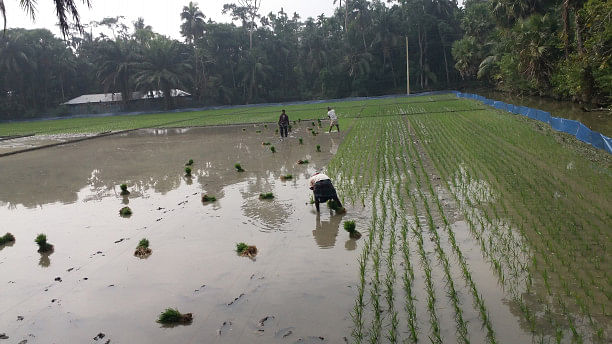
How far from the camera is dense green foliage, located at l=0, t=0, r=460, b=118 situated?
188ft

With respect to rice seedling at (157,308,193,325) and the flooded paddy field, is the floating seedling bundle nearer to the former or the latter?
the flooded paddy field

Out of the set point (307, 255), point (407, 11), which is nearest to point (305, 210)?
point (307, 255)

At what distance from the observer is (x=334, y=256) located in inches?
234

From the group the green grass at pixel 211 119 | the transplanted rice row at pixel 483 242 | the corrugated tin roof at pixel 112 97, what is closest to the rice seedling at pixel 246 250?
the transplanted rice row at pixel 483 242

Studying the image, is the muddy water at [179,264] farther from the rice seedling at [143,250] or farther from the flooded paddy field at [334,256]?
the rice seedling at [143,250]

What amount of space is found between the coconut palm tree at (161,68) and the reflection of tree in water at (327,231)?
166 ft

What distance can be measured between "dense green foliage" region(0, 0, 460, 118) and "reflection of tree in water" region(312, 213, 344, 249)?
5214 centimetres

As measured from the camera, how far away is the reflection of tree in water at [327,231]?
21.3 ft

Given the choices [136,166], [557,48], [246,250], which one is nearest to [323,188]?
[246,250]

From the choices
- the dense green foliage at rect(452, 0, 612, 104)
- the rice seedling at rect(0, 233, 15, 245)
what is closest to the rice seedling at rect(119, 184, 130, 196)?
the rice seedling at rect(0, 233, 15, 245)

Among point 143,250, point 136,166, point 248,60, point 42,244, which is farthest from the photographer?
point 248,60

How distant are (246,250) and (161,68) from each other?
179ft

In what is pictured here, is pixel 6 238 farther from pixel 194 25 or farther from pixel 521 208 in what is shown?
pixel 194 25

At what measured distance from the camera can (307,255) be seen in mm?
6055
